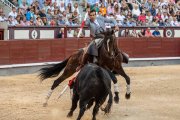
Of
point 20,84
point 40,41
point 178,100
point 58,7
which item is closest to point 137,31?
point 58,7

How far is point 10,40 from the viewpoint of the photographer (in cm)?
1399

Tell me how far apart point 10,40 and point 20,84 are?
2.41 m

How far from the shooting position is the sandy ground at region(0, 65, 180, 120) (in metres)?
7.77

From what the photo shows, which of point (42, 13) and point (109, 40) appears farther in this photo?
point (42, 13)

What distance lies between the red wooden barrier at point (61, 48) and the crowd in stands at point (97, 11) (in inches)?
28.1

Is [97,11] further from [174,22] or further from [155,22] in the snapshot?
[174,22]

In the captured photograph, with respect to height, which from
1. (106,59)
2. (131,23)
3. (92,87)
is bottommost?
(92,87)

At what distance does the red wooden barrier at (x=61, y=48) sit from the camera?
46.4 feet

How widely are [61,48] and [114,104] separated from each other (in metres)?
6.78

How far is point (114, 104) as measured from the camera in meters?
9.06

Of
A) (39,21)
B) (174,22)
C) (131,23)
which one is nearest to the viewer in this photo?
(39,21)

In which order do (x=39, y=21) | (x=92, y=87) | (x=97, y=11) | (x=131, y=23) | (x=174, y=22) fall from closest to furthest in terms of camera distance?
1. (x=92, y=87)
2. (x=39, y=21)
3. (x=97, y=11)
4. (x=131, y=23)
5. (x=174, y=22)

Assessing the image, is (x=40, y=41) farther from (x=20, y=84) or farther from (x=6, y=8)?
(x=20, y=84)

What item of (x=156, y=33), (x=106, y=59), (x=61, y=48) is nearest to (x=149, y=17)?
(x=156, y=33)
